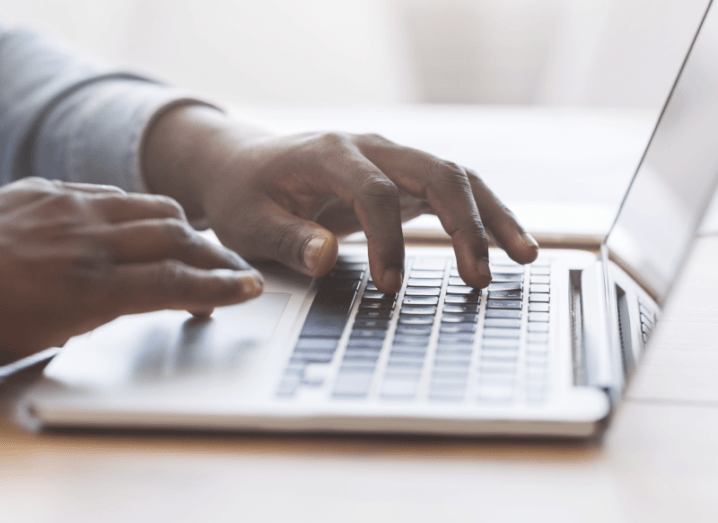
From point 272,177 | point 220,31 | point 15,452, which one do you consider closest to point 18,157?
point 272,177

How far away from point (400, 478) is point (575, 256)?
1.05 feet

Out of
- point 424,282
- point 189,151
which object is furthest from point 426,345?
point 189,151

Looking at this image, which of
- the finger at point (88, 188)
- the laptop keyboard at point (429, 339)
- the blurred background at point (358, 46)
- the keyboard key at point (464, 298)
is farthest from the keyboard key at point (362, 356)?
the blurred background at point (358, 46)

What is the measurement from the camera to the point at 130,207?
45cm

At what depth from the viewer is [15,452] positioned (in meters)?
0.35

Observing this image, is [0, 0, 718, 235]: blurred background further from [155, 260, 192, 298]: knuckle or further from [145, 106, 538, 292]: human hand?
[155, 260, 192, 298]: knuckle

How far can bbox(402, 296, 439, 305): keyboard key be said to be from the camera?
0.47 meters

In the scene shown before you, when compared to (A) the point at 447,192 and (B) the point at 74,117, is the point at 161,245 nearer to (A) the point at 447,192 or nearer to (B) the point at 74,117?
(A) the point at 447,192

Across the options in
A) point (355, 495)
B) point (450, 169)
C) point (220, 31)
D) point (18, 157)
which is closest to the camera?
point (355, 495)

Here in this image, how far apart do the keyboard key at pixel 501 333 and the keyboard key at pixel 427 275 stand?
0.10 meters

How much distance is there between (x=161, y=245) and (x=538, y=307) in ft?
0.85

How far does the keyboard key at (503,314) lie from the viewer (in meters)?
0.44

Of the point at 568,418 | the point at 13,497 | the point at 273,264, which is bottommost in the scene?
the point at 13,497

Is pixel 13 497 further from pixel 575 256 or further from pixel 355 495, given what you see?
pixel 575 256
